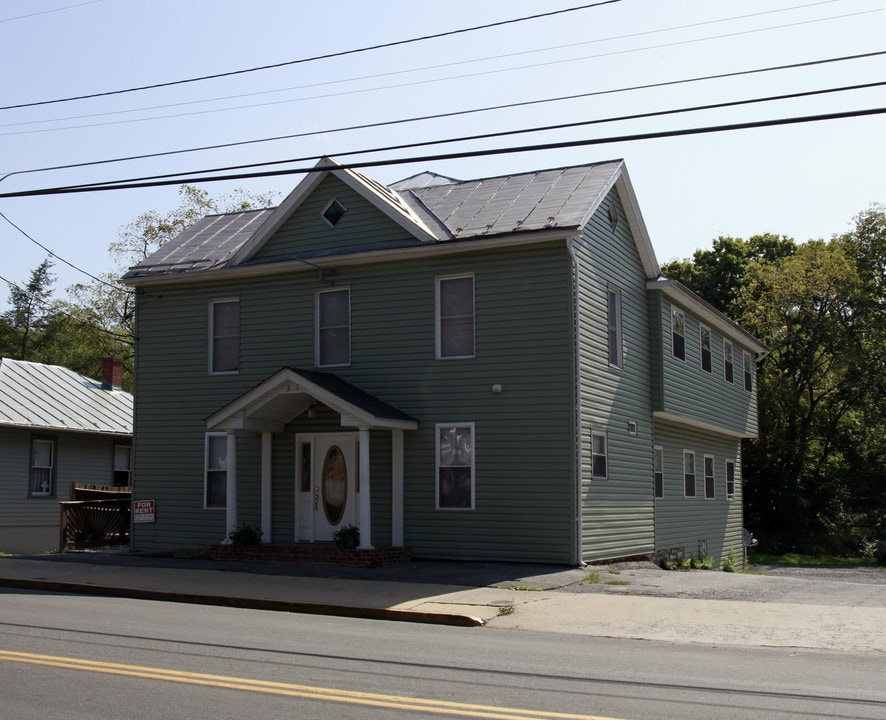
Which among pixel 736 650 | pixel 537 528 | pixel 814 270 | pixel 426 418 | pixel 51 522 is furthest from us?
pixel 814 270

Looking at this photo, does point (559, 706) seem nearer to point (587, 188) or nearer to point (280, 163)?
point (280, 163)

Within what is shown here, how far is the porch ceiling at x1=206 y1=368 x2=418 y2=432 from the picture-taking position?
18.1 metres

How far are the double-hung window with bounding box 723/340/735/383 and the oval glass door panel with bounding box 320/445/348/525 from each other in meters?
12.5

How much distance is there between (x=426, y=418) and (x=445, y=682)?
11.4 metres

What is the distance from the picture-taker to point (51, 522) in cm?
2856

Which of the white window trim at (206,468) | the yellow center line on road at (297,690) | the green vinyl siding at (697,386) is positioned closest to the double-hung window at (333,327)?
the white window trim at (206,468)

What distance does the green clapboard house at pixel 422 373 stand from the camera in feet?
60.0

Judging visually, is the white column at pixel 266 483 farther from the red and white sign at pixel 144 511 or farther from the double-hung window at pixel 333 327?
the red and white sign at pixel 144 511

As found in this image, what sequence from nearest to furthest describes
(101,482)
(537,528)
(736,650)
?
1. (736,650)
2. (537,528)
3. (101,482)

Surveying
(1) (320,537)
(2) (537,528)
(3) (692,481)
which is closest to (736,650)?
(2) (537,528)

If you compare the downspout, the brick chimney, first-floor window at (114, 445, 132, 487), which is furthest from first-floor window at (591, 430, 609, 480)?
the brick chimney

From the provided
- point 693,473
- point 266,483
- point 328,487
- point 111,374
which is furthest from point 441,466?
point 111,374

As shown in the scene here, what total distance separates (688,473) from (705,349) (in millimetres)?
3249

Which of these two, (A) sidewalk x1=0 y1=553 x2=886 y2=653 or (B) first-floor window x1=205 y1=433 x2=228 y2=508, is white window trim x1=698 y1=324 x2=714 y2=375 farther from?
(B) first-floor window x1=205 y1=433 x2=228 y2=508
